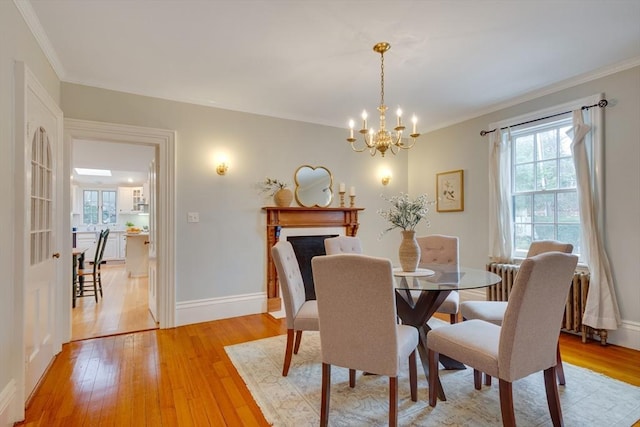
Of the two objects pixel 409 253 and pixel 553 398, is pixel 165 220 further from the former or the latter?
pixel 553 398

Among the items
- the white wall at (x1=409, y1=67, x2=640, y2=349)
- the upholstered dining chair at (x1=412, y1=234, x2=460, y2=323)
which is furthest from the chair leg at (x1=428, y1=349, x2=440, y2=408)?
the white wall at (x1=409, y1=67, x2=640, y2=349)

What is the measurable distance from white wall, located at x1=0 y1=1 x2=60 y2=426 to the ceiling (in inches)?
12.8

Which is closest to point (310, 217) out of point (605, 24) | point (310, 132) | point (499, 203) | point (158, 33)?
point (310, 132)

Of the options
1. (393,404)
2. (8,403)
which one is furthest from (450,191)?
(8,403)

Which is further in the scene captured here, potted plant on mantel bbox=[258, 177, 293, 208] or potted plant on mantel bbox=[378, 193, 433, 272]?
potted plant on mantel bbox=[258, 177, 293, 208]

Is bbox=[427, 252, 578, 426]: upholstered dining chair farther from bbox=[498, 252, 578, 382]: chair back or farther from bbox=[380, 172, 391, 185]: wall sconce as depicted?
bbox=[380, 172, 391, 185]: wall sconce

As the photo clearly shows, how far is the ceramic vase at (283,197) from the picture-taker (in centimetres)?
395

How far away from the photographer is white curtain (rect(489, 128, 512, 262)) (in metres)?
3.66

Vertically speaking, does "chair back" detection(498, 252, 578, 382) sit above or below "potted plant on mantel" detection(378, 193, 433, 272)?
below

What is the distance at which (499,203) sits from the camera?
12.2ft

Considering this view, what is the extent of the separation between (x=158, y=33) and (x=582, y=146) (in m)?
3.70

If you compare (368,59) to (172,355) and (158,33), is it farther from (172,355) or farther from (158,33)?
(172,355)

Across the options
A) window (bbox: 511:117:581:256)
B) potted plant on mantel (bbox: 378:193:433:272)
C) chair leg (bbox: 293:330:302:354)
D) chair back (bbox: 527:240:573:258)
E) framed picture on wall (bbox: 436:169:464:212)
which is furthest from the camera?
framed picture on wall (bbox: 436:169:464:212)

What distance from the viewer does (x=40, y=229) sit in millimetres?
2344
